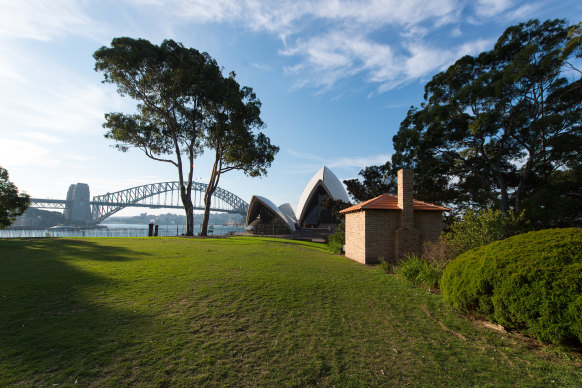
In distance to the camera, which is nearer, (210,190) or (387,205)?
(387,205)

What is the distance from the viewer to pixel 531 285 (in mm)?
3637

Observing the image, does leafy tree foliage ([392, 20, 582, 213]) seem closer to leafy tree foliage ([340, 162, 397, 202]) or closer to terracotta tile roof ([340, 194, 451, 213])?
leafy tree foliage ([340, 162, 397, 202])

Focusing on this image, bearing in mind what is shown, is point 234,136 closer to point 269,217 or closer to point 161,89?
point 161,89

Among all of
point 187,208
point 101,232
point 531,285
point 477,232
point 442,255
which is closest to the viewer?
point 531,285

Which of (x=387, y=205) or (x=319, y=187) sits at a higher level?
(x=319, y=187)

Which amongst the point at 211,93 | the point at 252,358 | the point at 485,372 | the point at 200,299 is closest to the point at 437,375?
the point at 485,372

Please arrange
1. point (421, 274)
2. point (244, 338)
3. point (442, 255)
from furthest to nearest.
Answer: point (442, 255) < point (421, 274) < point (244, 338)

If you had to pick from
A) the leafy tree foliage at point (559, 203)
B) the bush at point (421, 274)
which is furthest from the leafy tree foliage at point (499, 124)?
the bush at point (421, 274)

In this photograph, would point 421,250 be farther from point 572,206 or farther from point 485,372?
point 572,206

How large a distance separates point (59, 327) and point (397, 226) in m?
11.1

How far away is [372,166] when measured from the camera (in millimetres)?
26000

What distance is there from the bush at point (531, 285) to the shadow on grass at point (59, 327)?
5330 mm

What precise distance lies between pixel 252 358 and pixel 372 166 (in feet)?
81.2

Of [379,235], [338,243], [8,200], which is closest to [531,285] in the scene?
[379,235]
